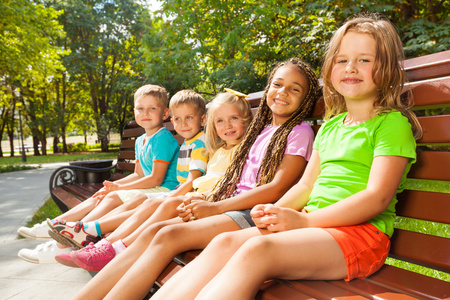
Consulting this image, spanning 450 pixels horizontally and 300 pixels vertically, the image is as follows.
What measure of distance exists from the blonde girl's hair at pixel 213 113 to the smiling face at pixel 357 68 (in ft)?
3.35

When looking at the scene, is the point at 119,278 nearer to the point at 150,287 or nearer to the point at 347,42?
the point at 150,287

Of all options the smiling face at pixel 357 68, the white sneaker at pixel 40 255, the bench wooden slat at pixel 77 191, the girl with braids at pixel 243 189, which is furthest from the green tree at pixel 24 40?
the smiling face at pixel 357 68

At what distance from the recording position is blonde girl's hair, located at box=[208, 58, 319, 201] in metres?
2.35

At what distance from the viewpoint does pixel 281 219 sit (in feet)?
5.51

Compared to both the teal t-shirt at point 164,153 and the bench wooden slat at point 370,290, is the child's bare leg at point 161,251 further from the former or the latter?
the teal t-shirt at point 164,153

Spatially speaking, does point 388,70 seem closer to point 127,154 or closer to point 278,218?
point 278,218

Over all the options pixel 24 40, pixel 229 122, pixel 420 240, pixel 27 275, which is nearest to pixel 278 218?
pixel 420 240

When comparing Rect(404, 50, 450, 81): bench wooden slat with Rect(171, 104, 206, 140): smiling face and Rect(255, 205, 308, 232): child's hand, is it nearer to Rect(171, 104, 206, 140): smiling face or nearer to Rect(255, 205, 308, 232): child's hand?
Rect(255, 205, 308, 232): child's hand

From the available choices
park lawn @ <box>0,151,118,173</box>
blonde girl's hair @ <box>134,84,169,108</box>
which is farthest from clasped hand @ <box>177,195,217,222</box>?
park lawn @ <box>0,151,118,173</box>

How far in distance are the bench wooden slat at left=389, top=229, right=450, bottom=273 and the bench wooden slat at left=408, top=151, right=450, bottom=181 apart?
0.28 meters

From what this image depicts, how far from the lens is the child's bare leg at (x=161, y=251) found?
1.80 meters

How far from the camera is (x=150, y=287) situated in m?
1.85

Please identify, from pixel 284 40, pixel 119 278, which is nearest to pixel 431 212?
pixel 119 278

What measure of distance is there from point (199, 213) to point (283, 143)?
2.15ft
